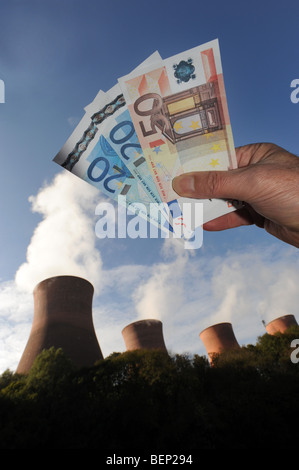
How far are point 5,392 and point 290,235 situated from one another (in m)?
16.4

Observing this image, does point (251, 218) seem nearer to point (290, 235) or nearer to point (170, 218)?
point (290, 235)

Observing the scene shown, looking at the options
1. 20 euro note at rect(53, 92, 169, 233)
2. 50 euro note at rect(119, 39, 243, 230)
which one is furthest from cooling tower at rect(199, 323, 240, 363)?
50 euro note at rect(119, 39, 243, 230)

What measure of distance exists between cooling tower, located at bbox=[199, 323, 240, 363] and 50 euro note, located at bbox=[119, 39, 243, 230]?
1069 inches

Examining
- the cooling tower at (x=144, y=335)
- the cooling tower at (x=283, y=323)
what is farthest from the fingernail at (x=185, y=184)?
the cooling tower at (x=283, y=323)

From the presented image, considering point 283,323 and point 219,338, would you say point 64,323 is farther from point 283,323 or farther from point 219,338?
point 283,323

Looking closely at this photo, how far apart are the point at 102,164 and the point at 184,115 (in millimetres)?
979

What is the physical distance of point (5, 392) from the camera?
13.5m

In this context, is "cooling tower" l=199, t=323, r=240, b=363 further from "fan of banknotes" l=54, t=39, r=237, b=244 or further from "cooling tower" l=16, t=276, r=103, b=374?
"fan of banknotes" l=54, t=39, r=237, b=244

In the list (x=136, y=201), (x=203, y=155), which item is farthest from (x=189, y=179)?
(x=136, y=201)

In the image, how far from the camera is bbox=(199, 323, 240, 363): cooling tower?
26381 millimetres

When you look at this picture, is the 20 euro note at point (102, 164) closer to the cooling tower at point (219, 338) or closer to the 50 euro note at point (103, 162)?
the 50 euro note at point (103, 162)

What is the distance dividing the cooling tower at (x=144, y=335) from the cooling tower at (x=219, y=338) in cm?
575

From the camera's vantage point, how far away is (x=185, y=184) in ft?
6.93

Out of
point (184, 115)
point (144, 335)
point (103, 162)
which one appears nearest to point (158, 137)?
point (184, 115)
